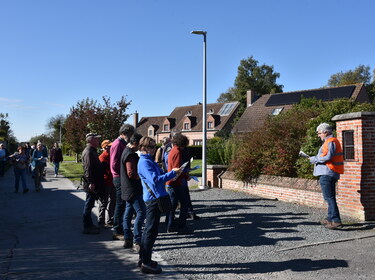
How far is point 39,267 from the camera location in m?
4.77

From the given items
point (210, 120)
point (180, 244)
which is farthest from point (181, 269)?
point (210, 120)

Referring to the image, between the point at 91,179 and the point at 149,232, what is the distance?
2543mm

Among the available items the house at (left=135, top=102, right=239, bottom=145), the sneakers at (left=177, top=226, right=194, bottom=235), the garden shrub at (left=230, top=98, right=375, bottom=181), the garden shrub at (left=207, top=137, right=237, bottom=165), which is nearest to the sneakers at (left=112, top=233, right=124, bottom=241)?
the sneakers at (left=177, top=226, right=194, bottom=235)

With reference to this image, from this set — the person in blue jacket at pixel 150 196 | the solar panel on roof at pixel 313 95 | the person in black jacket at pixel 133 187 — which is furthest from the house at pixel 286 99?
the person in blue jacket at pixel 150 196

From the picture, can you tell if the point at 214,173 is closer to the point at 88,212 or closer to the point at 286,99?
the point at 88,212

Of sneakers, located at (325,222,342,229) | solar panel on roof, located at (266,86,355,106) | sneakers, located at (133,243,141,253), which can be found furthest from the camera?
solar panel on roof, located at (266,86,355,106)

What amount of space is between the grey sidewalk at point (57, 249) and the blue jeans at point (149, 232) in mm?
241

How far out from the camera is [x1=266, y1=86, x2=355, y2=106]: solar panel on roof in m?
35.8

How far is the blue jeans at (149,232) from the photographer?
14.7ft

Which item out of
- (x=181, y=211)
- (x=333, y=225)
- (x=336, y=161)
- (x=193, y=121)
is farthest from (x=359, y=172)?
(x=193, y=121)

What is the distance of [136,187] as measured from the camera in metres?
5.36

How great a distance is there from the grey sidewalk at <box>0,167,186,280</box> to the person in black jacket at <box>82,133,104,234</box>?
23 centimetres

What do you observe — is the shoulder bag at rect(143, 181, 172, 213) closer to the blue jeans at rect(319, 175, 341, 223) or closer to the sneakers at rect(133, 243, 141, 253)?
the sneakers at rect(133, 243, 141, 253)

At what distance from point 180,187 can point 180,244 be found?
115cm
